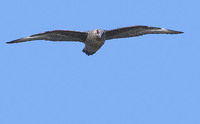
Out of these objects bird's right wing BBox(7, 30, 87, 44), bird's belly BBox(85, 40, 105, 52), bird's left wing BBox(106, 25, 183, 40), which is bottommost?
bird's belly BBox(85, 40, 105, 52)

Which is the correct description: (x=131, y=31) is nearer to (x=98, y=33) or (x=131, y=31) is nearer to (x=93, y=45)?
(x=98, y=33)

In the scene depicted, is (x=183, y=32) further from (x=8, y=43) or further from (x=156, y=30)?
→ (x=8, y=43)

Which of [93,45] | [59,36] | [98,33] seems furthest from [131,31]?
[59,36]

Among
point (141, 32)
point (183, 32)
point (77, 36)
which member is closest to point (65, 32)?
point (77, 36)

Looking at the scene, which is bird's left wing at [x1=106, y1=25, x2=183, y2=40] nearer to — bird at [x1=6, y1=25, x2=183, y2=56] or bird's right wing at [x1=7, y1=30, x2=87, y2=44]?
bird at [x1=6, y1=25, x2=183, y2=56]

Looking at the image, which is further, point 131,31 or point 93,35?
point 131,31

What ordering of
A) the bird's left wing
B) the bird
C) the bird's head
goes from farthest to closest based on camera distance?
the bird's left wing < the bird < the bird's head

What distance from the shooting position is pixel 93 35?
1695cm

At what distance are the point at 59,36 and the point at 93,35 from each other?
1.61 meters

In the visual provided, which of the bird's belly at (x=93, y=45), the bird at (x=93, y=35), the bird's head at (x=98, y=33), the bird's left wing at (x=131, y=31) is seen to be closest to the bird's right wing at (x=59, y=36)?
the bird at (x=93, y=35)

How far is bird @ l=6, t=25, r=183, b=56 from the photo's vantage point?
1702 centimetres

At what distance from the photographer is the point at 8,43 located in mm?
17000

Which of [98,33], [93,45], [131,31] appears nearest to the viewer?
[98,33]

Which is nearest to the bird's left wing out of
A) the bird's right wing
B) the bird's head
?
the bird's head
